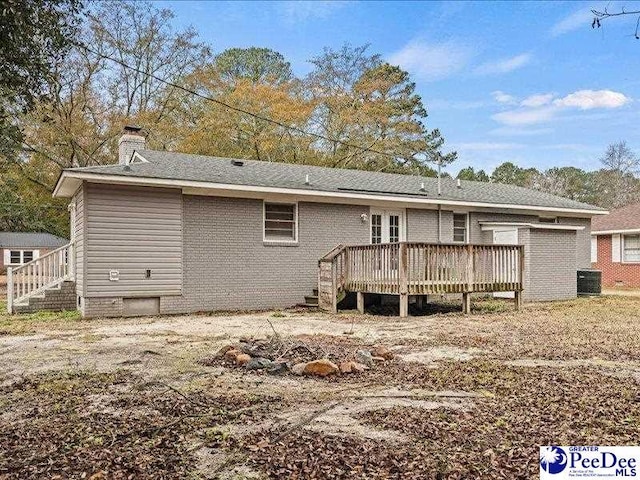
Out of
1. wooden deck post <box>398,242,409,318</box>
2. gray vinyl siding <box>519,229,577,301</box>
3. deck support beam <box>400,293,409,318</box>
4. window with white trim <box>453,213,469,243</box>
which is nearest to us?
wooden deck post <box>398,242,409,318</box>

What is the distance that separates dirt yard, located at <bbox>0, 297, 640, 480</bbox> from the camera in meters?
3.27

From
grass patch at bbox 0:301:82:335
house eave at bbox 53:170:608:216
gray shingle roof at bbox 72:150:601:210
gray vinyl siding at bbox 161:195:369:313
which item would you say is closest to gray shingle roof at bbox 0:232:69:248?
house eave at bbox 53:170:608:216

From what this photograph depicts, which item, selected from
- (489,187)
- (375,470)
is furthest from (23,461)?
(489,187)

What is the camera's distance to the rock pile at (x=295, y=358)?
18.8 feet

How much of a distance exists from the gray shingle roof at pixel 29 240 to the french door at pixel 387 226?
28.7 metres

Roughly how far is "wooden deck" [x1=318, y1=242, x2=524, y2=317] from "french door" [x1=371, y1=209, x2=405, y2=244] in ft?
6.77

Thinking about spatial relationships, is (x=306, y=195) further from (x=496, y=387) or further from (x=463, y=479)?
(x=463, y=479)

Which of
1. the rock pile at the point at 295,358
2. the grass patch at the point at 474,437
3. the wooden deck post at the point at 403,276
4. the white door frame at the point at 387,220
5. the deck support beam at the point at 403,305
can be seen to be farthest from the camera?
the white door frame at the point at 387,220

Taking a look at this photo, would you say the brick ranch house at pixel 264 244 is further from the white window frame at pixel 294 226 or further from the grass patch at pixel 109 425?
the grass patch at pixel 109 425

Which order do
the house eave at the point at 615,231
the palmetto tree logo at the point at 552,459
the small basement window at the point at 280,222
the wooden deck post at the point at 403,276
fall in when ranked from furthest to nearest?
1. the house eave at the point at 615,231
2. the small basement window at the point at 280,222
3. the wooden deck post at the point at 403,276
4. the palmetto tree logo at the point at 552,459

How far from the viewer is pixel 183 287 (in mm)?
12734

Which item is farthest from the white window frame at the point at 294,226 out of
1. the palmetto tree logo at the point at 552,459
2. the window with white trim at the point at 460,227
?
the palmetto tree logo at the point at 552,459

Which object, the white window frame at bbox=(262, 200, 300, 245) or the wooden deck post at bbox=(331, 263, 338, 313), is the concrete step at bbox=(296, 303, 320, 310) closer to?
the wooden deck post at bbox=(331, 263, 338, 313)

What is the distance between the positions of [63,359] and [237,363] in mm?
2347
